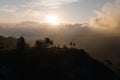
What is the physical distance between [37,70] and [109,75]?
4162 centimetres

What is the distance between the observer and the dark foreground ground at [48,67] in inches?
6900

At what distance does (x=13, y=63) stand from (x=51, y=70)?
2101cm

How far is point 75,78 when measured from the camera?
577 feet

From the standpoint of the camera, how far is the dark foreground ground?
17525 cm

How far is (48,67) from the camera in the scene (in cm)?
18488

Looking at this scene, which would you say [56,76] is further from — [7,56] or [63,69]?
[7,56]

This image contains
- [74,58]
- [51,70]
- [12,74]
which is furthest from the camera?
[74,58]

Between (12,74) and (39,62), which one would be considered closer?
(12,74)

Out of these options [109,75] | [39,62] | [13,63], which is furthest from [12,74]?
[109,75]

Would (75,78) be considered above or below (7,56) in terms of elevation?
below

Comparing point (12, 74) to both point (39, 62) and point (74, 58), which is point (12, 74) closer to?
point (39, 62)

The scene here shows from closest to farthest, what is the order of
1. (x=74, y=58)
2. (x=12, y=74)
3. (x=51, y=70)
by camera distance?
(x=12, y=74), (x=51, y=70), (x=74, y=58)

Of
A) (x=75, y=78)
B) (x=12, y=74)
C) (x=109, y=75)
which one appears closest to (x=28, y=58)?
(x=12, y=74)

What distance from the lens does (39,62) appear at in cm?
18750
